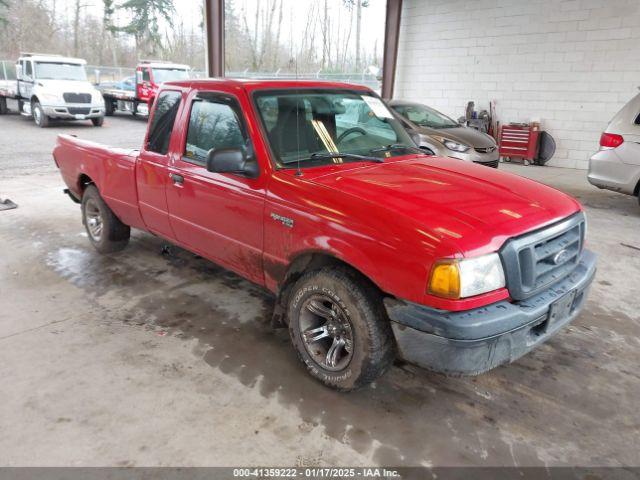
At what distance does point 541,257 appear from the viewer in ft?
7.77

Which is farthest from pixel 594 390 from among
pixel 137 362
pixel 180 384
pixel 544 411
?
pixel 137 362

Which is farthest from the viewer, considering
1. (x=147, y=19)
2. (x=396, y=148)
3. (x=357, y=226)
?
(x=147, y=19)

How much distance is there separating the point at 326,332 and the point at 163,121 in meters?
2.25

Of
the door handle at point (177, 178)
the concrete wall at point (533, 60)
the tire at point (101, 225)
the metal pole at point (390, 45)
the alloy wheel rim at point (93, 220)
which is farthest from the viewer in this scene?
the metal pole at point (390, 45)

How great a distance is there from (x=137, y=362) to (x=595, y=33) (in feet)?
38.8

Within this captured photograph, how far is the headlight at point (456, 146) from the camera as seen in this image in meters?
7.89

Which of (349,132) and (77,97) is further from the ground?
(77,97)

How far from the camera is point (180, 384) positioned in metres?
2.74

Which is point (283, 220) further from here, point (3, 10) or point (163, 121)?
point (3, 10)

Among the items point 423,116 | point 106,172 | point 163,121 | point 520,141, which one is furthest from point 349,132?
point 520,141

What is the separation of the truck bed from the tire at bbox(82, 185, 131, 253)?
0.13 m

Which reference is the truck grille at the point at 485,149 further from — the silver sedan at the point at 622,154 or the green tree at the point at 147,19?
the green tree at the point at 147,19

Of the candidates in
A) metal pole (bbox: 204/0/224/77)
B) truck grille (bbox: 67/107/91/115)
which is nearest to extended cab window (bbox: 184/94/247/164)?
metal pole (bbox: 204/0/224/77)

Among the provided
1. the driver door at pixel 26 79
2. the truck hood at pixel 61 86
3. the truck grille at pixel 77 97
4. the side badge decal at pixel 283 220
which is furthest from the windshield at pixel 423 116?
the driver door at pixel 26 79
